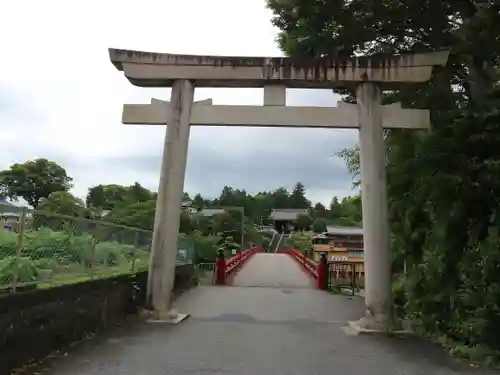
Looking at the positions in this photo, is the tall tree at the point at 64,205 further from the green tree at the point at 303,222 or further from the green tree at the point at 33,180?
the green tree at the point at 303,222

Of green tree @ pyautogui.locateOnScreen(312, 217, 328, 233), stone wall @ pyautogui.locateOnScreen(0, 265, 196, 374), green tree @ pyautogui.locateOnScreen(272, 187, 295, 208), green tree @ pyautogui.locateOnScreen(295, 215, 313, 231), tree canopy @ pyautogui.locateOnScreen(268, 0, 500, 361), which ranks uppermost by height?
green tree @ pyautogui.locateOnScreen(272, 187, 295, 208)

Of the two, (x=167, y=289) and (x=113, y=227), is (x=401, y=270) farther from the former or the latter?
(x=113, y=227)

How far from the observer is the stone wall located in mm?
5828

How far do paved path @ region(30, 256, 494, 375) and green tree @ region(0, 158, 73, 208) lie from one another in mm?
47836

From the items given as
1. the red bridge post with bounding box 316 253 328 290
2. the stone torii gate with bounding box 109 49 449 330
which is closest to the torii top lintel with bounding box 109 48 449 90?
the stone torii gate with bounding box 109 49 449 330

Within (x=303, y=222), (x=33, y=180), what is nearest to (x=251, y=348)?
(x=33, y=180)

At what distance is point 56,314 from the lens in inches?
279

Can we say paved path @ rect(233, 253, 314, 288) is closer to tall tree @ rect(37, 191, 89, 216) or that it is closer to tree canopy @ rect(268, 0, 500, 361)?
tree canopy @ rect(268, 0, 500, 361)

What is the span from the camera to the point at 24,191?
55.0 meters

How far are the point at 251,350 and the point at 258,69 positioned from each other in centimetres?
555

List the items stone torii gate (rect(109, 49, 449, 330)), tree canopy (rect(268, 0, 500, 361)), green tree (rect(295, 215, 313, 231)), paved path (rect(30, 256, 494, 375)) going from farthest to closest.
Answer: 1. green tree (rect(295, 215, 313, 231))
2. stone torii gate (rect(109, 49, 449, 330))
3. tree canopy (rect(268, 0, 500, 361))
4. paved path (rect(30, 256, 494, 375))

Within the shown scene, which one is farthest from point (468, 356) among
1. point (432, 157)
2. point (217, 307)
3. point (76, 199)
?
point (76, 199)

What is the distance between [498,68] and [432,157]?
294 centimetres

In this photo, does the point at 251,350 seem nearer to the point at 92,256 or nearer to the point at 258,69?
the point at 92,256
